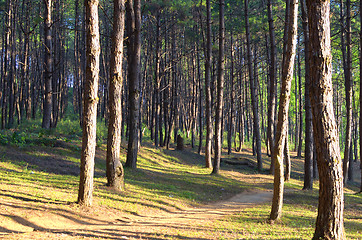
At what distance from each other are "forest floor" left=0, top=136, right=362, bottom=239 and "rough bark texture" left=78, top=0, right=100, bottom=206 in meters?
0.57

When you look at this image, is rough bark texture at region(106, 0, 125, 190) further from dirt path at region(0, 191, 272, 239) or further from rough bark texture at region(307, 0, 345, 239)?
rough bark texture at region(307, 0, 345, 239)

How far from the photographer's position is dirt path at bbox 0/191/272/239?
6711 millimetres

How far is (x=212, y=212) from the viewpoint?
1059 cm

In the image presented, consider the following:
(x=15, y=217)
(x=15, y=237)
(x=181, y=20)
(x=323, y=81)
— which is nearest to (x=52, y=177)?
(x=15, y=217)

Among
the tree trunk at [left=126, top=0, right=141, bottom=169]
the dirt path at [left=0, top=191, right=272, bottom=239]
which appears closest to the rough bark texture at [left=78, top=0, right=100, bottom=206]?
the dirt path at [left=0, top=191, right=272, bottom=239]

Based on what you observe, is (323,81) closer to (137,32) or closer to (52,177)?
(52,177)

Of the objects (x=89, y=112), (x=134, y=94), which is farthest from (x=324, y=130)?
Result: (x=134, y=94)

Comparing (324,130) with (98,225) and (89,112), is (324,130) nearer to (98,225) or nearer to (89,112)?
(98,225)

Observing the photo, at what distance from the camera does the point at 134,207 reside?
32.4 feet

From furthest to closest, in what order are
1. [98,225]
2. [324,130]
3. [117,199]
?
[117,199] < [98,225] < [324,130]

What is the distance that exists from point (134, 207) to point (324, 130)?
6281mm

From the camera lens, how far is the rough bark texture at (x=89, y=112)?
28.0 ft

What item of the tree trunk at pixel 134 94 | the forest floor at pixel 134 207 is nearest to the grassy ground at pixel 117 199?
the forest floor at pixel 134 207

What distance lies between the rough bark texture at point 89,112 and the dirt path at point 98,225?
0.75m
